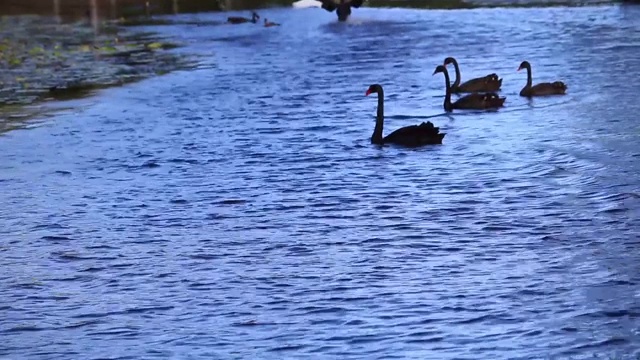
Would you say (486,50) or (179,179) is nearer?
(179,179)

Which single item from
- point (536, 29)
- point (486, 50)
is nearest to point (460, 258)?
point (486, 50)

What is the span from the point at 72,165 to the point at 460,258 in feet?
26.0

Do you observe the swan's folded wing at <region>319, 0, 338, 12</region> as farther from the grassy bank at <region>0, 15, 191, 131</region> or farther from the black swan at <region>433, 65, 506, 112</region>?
the black swan at <region>433, 65, 506, 112</region>

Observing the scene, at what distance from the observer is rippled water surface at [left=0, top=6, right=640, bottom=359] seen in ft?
32.1

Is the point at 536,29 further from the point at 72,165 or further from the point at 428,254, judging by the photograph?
the point at 428,254

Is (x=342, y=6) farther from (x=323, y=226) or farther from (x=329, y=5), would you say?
(x=323, y=226)

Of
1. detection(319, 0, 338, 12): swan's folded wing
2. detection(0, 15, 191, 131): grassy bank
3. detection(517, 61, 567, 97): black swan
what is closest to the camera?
detection(517, 61, 567, 97): black swan

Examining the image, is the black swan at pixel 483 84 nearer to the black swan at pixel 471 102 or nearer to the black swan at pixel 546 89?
the black swan at pixel 546 89

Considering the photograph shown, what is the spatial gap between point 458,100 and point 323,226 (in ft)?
29.7

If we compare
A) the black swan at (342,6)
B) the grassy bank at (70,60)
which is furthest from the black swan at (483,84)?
the black swan at (342,6)

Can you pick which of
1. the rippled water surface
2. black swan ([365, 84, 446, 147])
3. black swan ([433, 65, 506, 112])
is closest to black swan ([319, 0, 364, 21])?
the rippled water surface

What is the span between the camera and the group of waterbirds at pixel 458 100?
59.8 ft

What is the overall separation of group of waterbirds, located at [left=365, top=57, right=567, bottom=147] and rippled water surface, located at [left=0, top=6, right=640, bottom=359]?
24 cm

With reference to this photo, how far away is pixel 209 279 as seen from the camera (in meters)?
11.5
